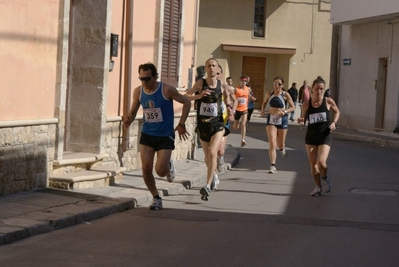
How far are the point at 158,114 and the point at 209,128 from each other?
1.98 meters

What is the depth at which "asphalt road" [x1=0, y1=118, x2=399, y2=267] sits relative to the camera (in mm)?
8109

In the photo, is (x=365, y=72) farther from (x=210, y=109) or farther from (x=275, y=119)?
(x=210, y=109)

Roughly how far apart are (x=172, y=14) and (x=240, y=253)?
403 inches

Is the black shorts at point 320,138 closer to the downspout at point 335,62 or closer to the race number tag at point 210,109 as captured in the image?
the race number tag at point 210,109

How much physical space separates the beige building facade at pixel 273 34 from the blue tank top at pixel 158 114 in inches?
1282

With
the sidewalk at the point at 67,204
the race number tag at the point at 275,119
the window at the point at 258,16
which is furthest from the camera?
the window at the point at 258,16

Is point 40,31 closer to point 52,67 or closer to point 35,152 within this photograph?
point 52,67

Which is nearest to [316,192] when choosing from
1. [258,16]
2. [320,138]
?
[320,138]

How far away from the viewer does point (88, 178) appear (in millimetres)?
12633

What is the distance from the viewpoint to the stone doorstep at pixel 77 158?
12.6 meters

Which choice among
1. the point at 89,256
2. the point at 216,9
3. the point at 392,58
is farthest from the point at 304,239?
the point at 216,9

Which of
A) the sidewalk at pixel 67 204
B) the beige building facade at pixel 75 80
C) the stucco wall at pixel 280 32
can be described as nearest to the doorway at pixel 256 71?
the stucco wall at pixel 280 32

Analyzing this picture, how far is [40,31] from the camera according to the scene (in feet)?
39.5

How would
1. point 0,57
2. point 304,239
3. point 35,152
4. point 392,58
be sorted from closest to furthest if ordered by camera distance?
point 304,239, point 0,57, point 35,152, point 392,58
